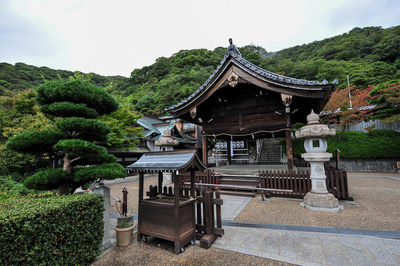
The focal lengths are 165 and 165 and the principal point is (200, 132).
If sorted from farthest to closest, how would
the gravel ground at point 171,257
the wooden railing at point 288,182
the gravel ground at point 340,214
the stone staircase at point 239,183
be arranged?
1. the stone staircase at point 239,183
2. the wooden railing at point 288,182
3. the gravel ground at point 340,214
4. the gravel ground at point 171,257

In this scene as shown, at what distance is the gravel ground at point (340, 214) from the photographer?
4605 mm

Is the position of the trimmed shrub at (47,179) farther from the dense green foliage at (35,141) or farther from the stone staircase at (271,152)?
the stone staircase at (271,152)

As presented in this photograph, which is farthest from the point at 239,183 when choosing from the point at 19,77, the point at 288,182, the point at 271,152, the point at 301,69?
the point at 19,77

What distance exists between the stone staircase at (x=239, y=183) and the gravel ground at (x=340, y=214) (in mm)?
1040

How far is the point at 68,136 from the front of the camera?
4141 millimetres

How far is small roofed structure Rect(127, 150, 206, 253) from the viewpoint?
355 cm

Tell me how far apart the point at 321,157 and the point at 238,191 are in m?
4.14

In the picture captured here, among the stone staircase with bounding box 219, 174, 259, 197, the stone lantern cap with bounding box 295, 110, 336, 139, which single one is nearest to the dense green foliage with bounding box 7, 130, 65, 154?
the stone staircase with bounding box 219, 174, 259, 197

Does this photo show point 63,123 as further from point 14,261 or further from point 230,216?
point 230,216

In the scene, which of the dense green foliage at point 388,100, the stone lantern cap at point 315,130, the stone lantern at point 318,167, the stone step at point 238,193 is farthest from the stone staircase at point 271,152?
the stone lantern cap at point 315,130

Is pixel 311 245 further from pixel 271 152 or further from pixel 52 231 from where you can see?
pixel 271 152

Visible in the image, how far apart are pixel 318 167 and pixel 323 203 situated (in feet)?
4.03

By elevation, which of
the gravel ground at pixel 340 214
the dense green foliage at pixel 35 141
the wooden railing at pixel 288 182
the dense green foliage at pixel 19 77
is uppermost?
the dense green foliage at pixel 19 77

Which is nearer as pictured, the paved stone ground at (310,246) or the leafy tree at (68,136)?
the paved stone ground at (310,246)
